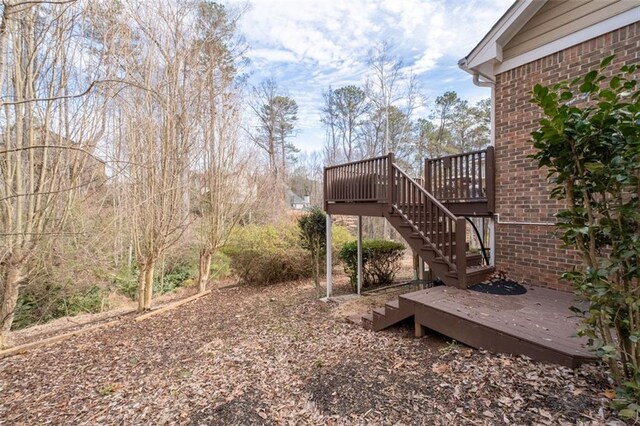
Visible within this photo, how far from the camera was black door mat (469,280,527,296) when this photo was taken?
4176mm

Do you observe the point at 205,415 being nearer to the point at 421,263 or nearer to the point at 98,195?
the point at 421,263

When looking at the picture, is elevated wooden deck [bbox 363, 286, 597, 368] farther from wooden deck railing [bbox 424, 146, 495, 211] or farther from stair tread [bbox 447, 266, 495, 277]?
wooden deck railing [bbox 424, 146, 495, 211]

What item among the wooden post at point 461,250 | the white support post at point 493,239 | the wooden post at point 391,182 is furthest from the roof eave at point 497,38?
the wooden post at point 461,250

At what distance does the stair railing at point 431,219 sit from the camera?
4.24 m

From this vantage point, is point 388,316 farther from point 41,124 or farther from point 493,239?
point 41,124

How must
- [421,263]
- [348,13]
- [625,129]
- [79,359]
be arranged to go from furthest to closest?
[348,13] → [421,263] → [79,359] → [625,129]

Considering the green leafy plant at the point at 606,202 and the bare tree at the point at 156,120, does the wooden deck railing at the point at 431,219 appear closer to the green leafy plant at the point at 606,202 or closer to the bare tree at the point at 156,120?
the green leafy plant at the point at 606,202

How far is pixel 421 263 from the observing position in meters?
6.60

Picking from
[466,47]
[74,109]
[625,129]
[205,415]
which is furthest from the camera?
[466,47]

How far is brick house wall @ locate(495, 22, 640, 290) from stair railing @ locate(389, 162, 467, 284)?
1009 millimetres

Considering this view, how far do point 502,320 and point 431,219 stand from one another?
1.82 metres

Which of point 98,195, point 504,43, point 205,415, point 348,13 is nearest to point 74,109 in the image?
point 98,195

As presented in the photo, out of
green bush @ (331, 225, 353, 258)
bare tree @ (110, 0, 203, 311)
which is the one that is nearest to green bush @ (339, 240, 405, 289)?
green bush @ (331, 225, 353, 258)

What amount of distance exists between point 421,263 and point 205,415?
518cm
